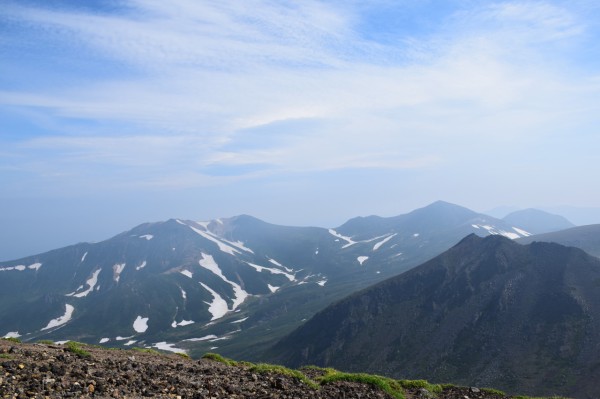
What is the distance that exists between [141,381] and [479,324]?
107 metres

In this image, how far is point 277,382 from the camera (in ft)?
59.5

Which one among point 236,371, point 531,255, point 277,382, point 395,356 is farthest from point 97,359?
point 531,255

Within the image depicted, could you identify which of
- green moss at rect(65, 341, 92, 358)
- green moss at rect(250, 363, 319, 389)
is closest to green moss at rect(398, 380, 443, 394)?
green moss at rect(250, 363, 319, 389)

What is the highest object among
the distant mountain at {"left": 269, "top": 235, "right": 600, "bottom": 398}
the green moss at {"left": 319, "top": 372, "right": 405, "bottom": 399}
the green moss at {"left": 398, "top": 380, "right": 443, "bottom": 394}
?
the green moss at {"left": 319, "top": 372, "right": 405, "bottom": 399}

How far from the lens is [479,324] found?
107188 millimetres

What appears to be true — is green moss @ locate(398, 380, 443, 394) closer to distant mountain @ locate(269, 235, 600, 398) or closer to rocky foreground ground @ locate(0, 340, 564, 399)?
rocky foreground ground @ locate(0, 340, 564, 399)

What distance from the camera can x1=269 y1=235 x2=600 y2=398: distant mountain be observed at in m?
86.8

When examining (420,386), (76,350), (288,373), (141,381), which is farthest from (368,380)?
(76,350)

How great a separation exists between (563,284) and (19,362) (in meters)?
121

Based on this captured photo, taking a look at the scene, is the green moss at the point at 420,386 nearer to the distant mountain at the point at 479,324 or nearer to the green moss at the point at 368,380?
the green moss at the point at 368,380

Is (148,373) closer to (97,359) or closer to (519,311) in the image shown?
(97,359)

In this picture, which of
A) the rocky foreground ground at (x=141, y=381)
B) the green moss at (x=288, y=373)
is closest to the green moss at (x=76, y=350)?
the rocky foreground ground at (x=141, y=381)

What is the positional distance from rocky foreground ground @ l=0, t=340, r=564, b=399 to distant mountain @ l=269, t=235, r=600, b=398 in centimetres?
7245

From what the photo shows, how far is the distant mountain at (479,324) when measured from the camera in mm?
86750
